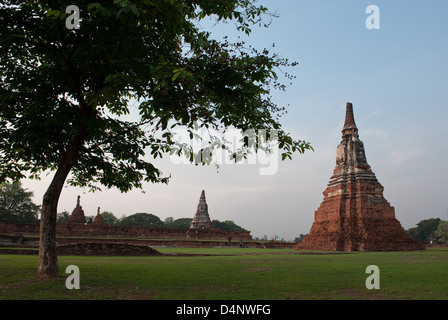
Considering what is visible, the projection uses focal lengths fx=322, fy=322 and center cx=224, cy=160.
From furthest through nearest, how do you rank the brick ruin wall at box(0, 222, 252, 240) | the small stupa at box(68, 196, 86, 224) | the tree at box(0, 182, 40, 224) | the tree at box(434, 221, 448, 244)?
the tree at box(434, 221, 448, 244)
the tree at box(0, 182, 40, 224)
the small stupa at box(68, 196, 86, 224)
the brick ruin wall at box(0, 222, 252, 240)

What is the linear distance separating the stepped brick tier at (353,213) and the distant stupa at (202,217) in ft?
69.6

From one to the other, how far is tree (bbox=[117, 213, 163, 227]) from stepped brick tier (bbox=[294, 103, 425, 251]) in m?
45.1

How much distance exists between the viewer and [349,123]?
29609 mm

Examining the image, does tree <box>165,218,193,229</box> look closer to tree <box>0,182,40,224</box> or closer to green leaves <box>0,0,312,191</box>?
tree <box>0,182,40,224</box>

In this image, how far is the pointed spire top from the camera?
96.1 ft

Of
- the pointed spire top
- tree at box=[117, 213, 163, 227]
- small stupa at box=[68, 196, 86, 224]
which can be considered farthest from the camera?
tree at box=[117, 213, 163, 227]

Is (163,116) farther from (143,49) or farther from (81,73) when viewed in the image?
(81,73)

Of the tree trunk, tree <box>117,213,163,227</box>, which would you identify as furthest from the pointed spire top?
tree <box>117,213,163,227</box>

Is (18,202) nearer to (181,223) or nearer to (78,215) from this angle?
(78,215)

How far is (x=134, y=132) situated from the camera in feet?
26.2

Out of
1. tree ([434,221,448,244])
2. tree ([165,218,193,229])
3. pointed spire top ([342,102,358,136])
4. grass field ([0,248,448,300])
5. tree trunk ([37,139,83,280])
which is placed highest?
pointed spire top ([342,102,358,136])
